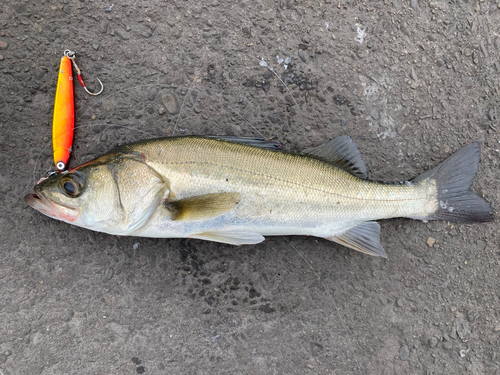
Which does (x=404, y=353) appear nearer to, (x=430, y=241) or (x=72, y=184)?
(x=430, y=241)

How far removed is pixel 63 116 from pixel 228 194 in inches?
55.9

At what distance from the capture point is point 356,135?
257cm

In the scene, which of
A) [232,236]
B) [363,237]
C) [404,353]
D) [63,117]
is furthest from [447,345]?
[63,117]

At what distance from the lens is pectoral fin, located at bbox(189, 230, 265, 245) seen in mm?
2131

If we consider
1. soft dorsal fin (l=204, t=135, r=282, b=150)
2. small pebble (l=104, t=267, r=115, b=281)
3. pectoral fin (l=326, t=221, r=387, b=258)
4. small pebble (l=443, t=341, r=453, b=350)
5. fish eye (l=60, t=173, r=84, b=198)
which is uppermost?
soft dorsal fin (l=204, t=135, r=282, b=150)

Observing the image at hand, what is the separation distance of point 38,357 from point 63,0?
8.99 ft

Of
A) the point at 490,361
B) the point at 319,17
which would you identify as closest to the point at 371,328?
the point at 490,361

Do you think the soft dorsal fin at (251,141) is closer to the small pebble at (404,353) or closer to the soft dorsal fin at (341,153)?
the soft dorsal fin at (341,153)

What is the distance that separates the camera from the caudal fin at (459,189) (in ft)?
7.76

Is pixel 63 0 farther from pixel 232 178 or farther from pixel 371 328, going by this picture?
pixel 371 328

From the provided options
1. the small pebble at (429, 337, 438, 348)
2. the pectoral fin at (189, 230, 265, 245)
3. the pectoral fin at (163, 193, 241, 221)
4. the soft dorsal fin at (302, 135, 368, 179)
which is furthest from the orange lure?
the small pebble at (429, 337, 438, 348)

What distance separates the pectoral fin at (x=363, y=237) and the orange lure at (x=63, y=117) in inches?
83.2

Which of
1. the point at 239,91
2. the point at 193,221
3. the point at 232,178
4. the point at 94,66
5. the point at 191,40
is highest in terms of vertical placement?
the point at 191,40

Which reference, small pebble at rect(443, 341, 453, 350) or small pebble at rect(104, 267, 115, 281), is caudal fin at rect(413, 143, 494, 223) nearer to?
small pebble at rect(443, 341, 453, 350)
